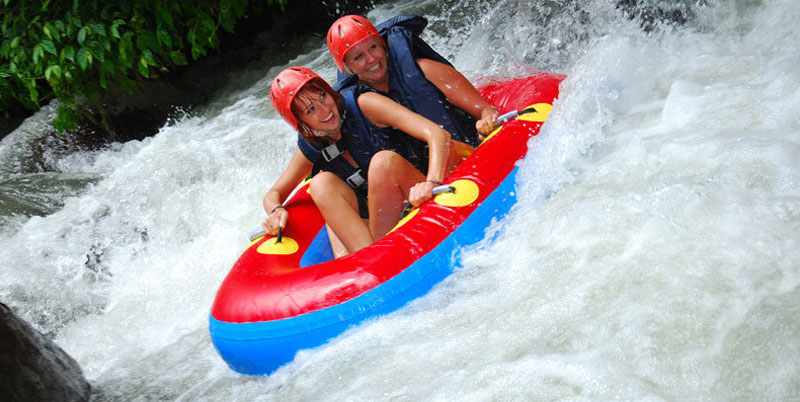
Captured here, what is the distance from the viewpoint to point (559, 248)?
2.47 metres

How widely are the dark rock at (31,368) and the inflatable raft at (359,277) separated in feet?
1.93

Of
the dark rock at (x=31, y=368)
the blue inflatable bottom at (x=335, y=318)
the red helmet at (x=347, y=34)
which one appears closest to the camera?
the dark rock at (x=31, y=368)

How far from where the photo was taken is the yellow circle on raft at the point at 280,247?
3.03m

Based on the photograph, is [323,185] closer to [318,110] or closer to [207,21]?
[318,110]

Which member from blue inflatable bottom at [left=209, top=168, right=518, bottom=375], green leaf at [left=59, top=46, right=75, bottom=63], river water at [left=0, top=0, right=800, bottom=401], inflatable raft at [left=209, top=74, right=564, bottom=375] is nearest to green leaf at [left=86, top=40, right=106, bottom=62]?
green leaf at [left=59, top=46, right=75, bottom=63]

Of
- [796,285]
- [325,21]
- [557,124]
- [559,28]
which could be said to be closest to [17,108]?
[325,21]

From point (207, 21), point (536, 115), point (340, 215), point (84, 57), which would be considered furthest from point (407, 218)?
point (207, 21)

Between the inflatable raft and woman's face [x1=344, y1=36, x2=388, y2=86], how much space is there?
57cm

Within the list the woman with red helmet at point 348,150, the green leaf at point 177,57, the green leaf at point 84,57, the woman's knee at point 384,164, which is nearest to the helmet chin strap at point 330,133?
the woman with red helmet at point 348,150

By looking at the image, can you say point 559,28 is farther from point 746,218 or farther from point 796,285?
point 796,285

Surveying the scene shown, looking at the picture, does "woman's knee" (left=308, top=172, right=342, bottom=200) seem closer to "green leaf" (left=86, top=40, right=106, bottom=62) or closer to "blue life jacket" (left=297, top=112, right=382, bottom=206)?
"blue life jacket" (left=297, top=112, right=382, bottom=206)

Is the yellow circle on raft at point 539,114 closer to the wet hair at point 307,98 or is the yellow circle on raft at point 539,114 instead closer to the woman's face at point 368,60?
the woman's face at point 368,60

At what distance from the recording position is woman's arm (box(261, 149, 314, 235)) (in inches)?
125

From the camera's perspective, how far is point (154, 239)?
14.6 feet
